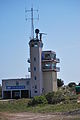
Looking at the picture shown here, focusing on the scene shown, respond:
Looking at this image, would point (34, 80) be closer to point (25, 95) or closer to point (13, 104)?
point (25, 95)

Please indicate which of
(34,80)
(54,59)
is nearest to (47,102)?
(34,80)

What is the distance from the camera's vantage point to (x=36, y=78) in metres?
85.3

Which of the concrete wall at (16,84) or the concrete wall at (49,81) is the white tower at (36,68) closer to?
the concrete wall at (49,81)

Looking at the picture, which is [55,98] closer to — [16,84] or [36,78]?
[36,78]

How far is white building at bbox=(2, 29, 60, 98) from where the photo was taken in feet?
281

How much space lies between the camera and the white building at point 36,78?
8556 cm

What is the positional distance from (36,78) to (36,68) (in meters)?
2.51

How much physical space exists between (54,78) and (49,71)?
9.17ft

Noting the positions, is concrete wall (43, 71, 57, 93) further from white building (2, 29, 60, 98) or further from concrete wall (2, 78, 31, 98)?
concrete wall (2, 78, 31, 98)

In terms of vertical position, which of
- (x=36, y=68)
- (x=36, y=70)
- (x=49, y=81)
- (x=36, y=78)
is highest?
(x=36, y=68)

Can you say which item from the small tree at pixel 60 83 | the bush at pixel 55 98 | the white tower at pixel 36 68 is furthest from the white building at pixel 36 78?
the small tree at pixel 60 83

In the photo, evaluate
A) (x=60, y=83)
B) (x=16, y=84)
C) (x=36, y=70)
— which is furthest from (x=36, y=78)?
(x=60, y=83)

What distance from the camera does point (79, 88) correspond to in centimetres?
9138

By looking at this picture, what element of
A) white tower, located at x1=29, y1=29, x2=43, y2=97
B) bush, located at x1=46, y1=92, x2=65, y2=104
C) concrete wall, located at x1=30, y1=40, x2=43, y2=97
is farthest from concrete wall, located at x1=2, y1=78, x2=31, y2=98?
bush, located at x1=46, y1=92, x2=65, y2=104
